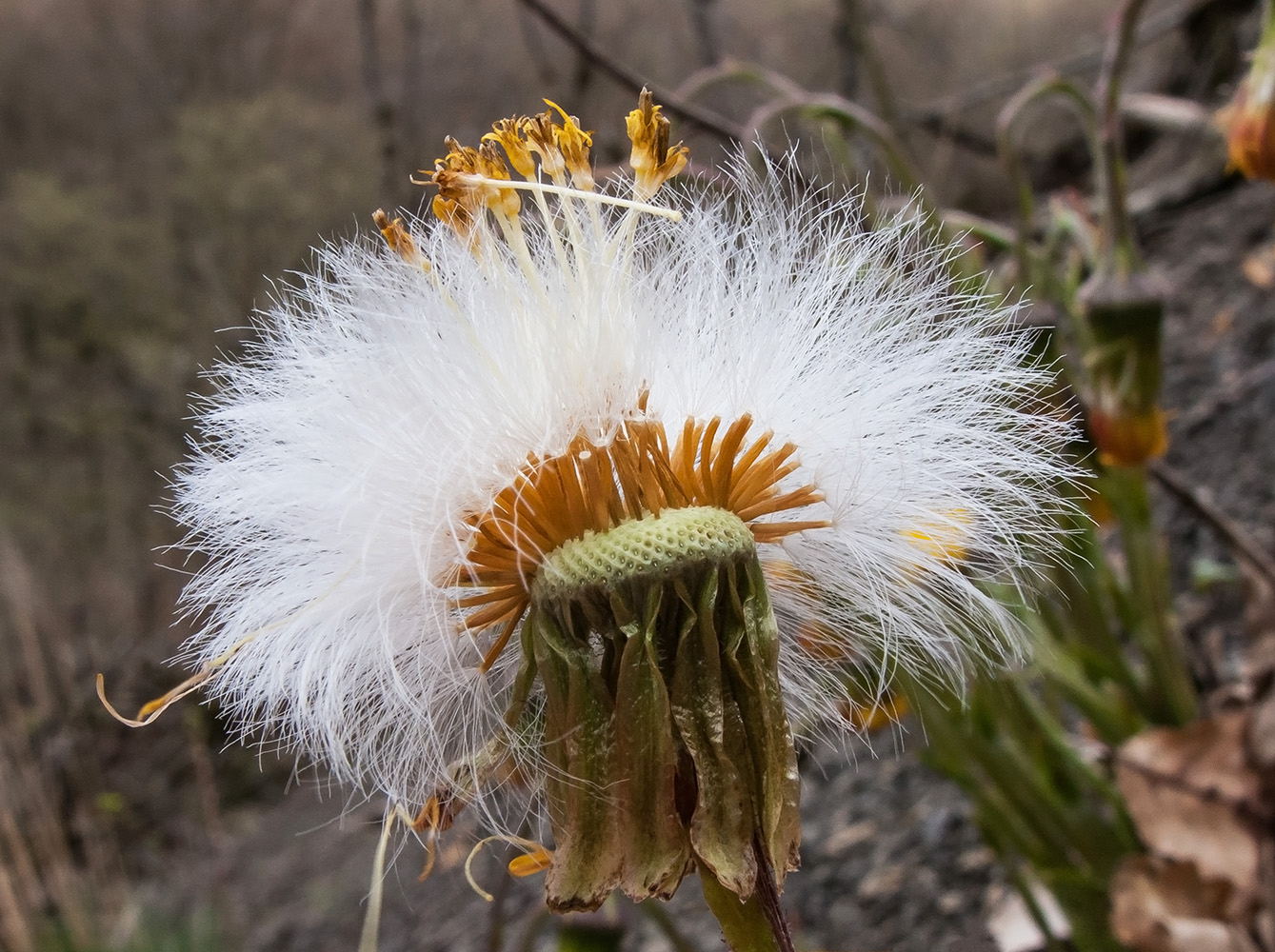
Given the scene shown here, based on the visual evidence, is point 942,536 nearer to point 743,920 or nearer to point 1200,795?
point 743,920

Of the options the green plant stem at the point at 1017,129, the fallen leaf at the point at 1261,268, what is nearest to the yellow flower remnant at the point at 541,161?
the green plant stem at the point at 1017,129

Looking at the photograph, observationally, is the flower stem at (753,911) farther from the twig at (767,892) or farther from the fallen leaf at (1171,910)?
the fallen leaf at (1171,910)

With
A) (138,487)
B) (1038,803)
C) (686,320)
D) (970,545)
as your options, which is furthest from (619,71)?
(138,487)

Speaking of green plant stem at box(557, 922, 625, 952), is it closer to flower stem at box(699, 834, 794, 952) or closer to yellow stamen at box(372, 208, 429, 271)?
Answer: flower stem at box(699, 834, 794, 952)

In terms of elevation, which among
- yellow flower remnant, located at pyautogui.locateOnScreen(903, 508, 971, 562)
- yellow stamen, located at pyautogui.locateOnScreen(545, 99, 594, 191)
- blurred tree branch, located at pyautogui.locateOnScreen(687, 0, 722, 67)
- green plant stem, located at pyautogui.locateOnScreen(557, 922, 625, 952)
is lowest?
green plant stem, located at pyautogui.locateOnScreen(557, 922, 625, 952)

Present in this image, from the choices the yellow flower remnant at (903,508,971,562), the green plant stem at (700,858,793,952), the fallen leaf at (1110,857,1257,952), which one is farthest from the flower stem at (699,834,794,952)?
the fallen leaf at (1110,857,1257,952)

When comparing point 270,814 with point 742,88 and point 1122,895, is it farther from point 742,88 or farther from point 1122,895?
point 1122,895
